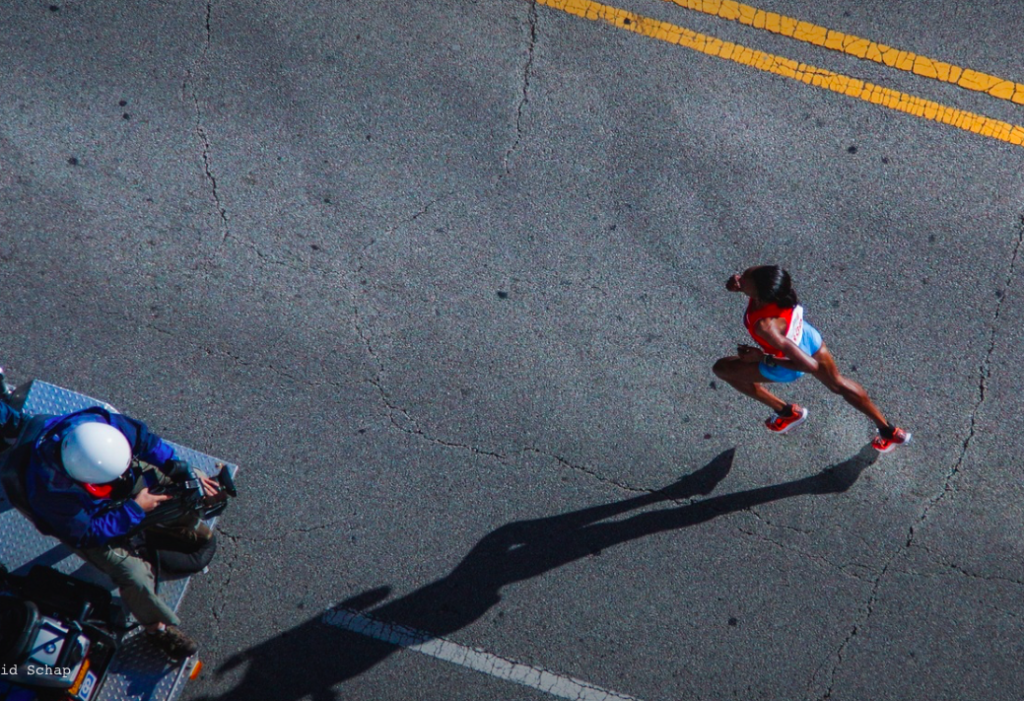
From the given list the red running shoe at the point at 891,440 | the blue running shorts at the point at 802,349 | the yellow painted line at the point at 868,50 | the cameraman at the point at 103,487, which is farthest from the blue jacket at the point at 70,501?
the yellow painted line at the point at 868,50

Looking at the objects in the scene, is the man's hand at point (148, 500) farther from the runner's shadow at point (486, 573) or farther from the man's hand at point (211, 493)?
the runner's shadow at point (486, 573)

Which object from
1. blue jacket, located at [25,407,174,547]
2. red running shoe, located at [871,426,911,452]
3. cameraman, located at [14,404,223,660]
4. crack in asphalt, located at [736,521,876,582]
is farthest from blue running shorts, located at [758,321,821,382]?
blue jacket, located at [25,407,174,547]

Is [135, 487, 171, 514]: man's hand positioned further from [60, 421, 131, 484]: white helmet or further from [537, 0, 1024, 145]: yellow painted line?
[537, 0, 1024, 145]: yellow painted line

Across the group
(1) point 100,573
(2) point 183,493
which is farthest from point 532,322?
(1) point 100,573

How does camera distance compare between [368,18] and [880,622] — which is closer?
[880,622]

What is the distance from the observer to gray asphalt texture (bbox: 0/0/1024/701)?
5.40m

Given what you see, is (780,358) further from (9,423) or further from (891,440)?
(9,423)

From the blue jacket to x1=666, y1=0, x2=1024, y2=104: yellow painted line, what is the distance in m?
5.24

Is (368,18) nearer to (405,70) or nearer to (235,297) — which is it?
(405,70)

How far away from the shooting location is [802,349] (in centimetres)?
512

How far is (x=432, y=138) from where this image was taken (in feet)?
20.1

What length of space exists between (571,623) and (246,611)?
214 cm

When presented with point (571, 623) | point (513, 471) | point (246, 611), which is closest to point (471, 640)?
point (571, 623)

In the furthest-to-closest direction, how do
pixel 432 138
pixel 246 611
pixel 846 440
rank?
pixel 432 138, pixel 846 440, pixel 246 611
